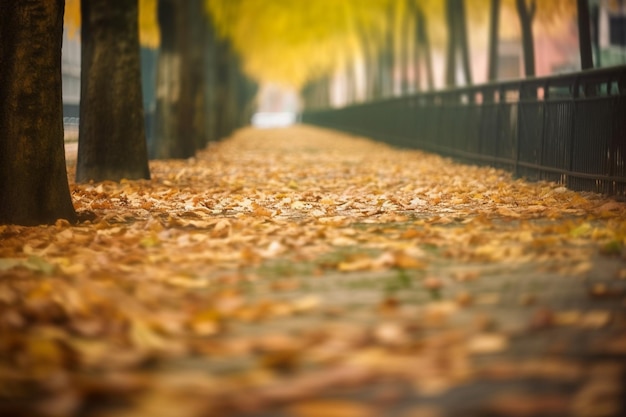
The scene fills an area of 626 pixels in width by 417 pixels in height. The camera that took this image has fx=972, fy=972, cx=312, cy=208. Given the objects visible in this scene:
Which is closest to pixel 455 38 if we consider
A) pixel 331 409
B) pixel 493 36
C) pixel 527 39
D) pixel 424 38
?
pixel 493 36

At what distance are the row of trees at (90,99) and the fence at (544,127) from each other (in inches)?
235

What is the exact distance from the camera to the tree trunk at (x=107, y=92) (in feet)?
47.7

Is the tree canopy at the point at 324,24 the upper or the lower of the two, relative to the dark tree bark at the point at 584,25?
upper

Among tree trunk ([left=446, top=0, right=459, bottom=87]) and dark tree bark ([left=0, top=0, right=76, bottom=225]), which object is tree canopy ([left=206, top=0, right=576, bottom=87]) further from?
dark tree bark ([left=0, top=0, right=76, bottom=225])

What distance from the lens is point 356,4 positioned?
4022cm

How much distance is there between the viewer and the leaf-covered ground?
364 centimetres

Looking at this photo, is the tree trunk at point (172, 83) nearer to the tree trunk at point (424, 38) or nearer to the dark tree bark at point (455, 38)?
the dark tree bark at point (455, 38)

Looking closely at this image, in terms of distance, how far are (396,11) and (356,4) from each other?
3.43 m

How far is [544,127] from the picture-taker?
1417 centimetres

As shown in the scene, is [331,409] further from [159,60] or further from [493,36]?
[493,36]

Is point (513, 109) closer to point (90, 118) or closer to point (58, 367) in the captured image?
point (90, 118)

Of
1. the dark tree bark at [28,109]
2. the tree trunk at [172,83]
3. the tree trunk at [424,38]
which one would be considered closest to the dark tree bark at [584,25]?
the tree trunk at [172,83]

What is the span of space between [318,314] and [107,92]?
33.9ft

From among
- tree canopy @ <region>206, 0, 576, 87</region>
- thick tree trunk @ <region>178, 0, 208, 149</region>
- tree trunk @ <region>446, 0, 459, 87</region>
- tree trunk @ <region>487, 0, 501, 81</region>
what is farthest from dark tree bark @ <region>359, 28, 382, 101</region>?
tree trunk @ <region>487, 0, 501, 81</region>
